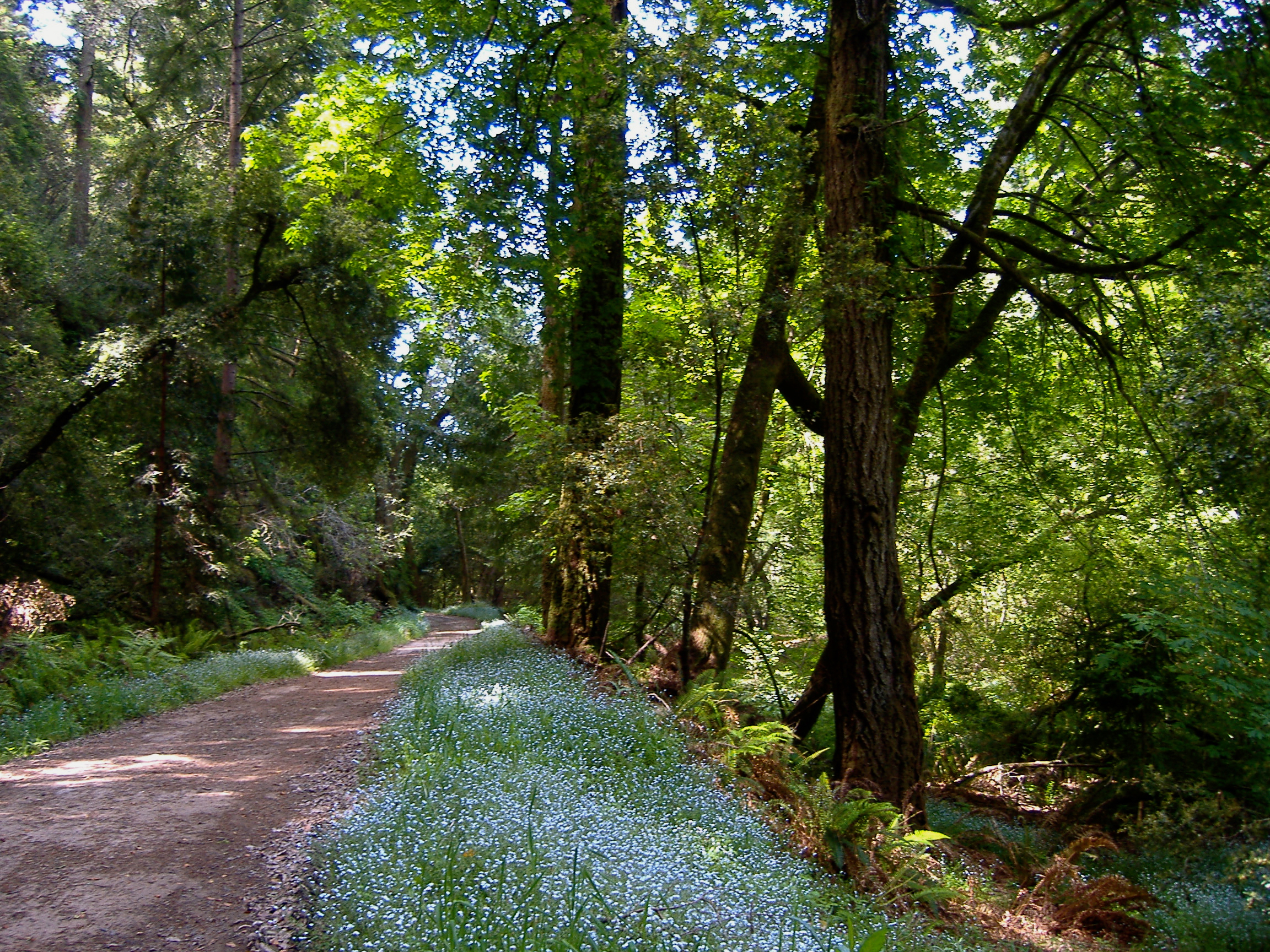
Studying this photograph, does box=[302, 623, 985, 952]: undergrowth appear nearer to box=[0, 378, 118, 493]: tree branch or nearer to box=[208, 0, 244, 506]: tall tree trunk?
box=[0, 378, 118, 493]: tree branch

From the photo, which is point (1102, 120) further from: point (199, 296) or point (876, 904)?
point (199, 296)

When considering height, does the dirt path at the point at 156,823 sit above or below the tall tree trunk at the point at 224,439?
below

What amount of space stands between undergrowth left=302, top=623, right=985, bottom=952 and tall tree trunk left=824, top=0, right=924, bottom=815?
1.58 m

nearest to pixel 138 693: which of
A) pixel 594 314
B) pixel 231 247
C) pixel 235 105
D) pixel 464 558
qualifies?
pixel 594 314

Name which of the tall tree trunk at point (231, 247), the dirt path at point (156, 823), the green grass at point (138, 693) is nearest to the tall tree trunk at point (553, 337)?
the dirt path at point (156, 823)

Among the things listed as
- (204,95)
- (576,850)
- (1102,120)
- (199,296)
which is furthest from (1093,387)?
(204,95)

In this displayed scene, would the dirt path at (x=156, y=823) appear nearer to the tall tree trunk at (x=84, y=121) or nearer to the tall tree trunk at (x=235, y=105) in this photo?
the tall tree trunk at (x=235, y=105)

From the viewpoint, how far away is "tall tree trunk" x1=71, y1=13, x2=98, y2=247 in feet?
64.5

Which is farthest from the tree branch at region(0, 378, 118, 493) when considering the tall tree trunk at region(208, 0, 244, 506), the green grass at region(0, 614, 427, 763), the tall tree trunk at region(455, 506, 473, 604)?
the tall tree trunk at region(455, 506, 473, 604)

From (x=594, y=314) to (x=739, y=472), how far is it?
282cm

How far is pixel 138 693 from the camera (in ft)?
29.5

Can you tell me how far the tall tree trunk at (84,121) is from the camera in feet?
64.5

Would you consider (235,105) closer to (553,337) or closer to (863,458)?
(553,337)

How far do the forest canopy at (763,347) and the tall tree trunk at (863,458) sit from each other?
4 cm
